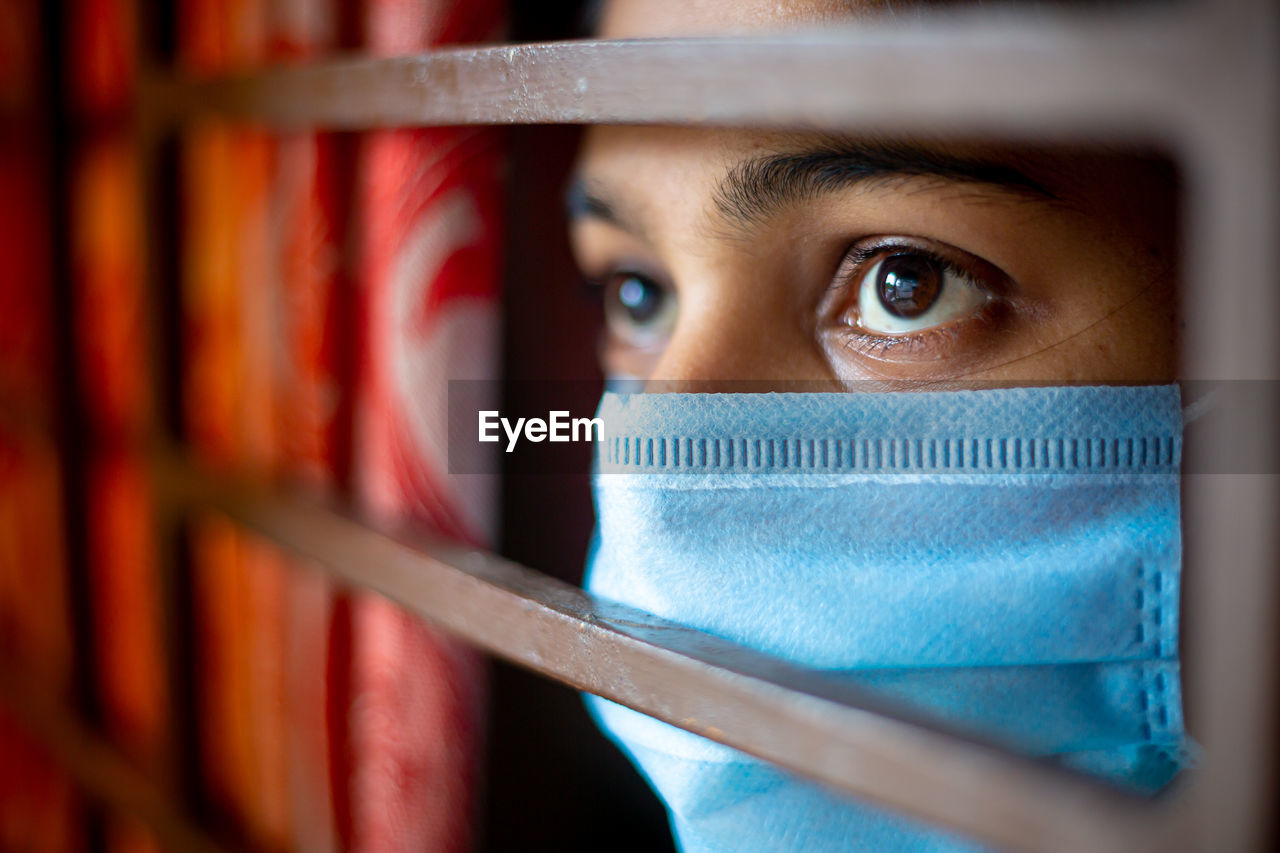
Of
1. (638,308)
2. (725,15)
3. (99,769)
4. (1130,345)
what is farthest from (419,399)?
(99,769)

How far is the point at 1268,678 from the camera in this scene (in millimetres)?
244

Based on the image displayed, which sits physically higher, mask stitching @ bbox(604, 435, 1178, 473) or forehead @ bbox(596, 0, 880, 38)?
forehead @ bbox(596, 0, 880, 38)

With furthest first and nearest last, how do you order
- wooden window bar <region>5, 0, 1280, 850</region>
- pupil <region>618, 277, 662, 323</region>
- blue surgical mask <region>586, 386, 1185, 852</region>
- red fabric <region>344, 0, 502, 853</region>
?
pupil <region>618, 277, 662, 323</region>, red fabric <region>344, 0, 502, 853</region>, blue surgical mask <region>586, 386, 1185, 852</region>, wooden window bar <region>5, 0, 1280, 850</region>

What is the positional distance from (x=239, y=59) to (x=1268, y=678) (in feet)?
2.47

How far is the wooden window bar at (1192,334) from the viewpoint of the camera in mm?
241

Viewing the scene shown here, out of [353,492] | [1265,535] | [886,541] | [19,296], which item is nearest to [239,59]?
[353,492]

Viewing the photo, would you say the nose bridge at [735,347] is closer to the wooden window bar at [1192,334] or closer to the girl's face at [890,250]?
the girl's face at [890,250]

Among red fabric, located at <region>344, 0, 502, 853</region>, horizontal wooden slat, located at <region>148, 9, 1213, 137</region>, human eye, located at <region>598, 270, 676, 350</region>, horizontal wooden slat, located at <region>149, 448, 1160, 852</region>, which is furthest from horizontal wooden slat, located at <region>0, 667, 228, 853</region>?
horizontal wooden slat, located at <region>148, 9, 1213, 137</region>

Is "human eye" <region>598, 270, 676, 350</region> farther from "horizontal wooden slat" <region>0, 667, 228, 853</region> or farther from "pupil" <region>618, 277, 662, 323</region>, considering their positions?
"horizontal wooden slat" <region>0, 667, 228, 853</region>

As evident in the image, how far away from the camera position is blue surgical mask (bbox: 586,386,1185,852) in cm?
39

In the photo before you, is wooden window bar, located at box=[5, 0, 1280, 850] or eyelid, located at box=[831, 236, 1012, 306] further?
eyelid, located at box=[831, 236, 1012, 306]

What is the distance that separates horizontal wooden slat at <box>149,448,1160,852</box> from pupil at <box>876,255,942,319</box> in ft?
0.73

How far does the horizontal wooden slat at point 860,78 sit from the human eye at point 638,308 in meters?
0.27

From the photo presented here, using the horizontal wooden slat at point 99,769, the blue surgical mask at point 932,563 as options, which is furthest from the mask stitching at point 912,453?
the horizontal wooden slat at point 99,769
